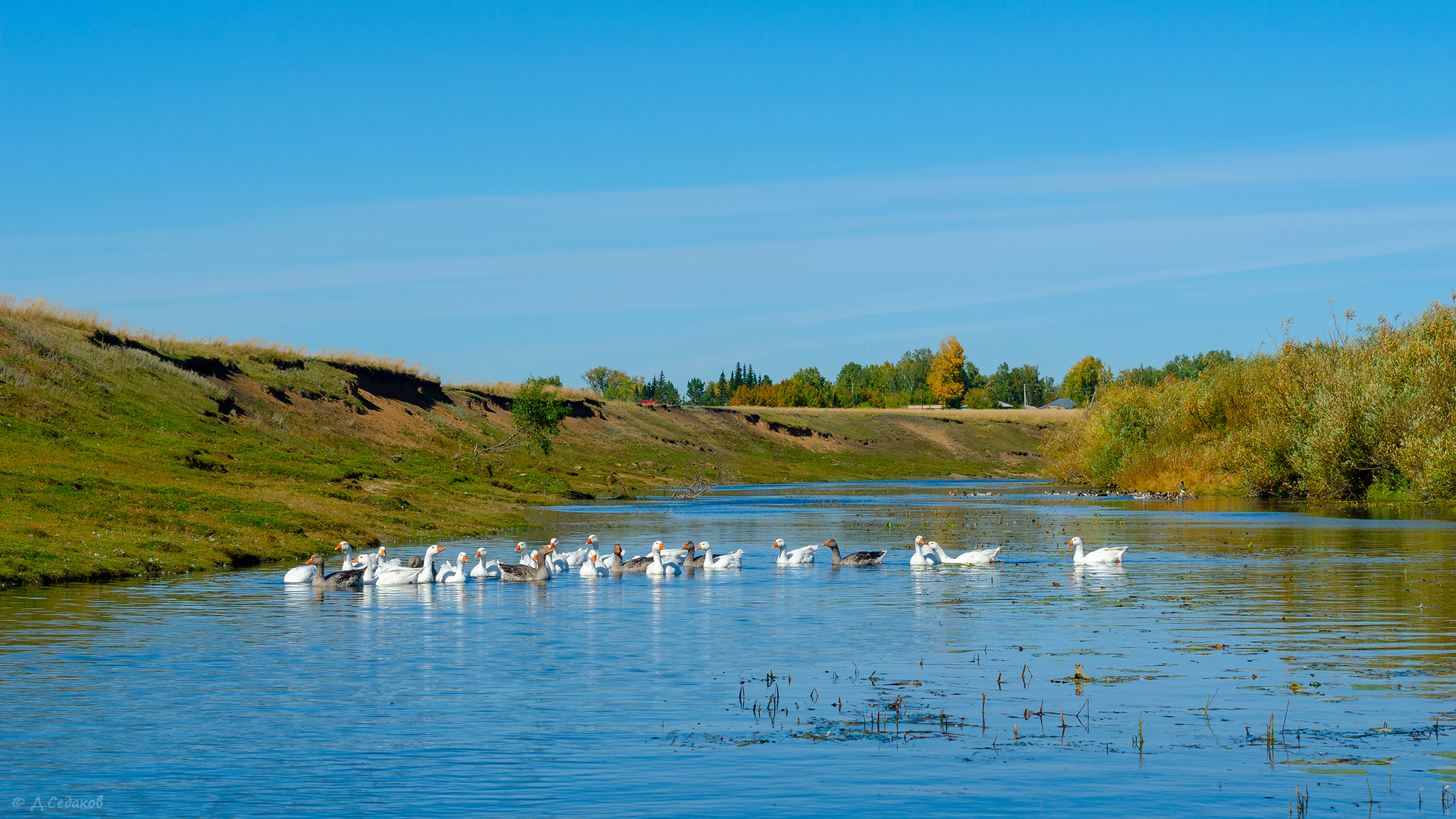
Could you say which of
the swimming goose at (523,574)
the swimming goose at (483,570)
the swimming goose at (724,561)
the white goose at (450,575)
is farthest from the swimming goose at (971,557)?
the white goose at (450,575)

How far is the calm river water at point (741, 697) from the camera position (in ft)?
42.7

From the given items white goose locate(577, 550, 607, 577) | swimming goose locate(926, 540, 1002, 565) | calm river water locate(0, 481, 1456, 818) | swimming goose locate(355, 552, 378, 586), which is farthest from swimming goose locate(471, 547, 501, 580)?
swimming goose locate(926, 540, 1002, 565)

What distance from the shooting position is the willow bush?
212ft

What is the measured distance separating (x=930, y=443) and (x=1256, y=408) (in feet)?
344

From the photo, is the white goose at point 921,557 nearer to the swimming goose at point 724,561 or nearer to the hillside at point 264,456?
the swimming goose at point 724,561

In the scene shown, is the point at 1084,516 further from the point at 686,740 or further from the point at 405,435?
the point at 405,435

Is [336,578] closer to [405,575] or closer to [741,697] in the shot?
[405,575]

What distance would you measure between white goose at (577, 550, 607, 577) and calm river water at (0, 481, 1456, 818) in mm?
1972

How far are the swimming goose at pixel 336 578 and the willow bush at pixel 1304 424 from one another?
52.5 metres

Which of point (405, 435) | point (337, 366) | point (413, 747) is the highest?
point (337, 366)

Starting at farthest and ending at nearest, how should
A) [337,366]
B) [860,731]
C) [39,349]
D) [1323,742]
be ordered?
[337,366] → [39,349] → [860,731] → [1323,742]

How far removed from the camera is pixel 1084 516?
6562 cm

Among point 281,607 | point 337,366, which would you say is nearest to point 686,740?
point 281,607

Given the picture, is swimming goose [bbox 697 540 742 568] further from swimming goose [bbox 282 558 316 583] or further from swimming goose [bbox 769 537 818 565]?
swimming goose [bbox 282 558 316 583]
